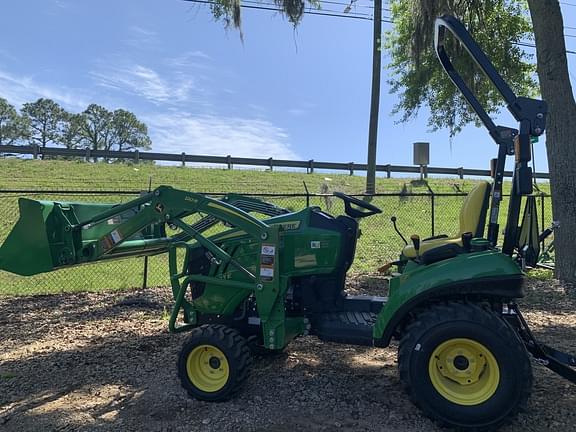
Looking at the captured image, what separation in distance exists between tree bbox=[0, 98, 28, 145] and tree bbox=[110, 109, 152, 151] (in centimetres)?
927

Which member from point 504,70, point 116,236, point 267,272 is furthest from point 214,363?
point 504,70

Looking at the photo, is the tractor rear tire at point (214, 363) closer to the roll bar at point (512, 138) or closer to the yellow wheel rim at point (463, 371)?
the yellow wheel rim at point (463, 371)

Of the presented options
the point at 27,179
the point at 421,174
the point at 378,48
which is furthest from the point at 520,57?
the point at 27,179

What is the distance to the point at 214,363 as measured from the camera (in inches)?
155

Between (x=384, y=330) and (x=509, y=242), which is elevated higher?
(x=509, y=242)

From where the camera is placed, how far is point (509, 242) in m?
3.56

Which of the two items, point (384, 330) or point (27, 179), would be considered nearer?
point (384, 330)

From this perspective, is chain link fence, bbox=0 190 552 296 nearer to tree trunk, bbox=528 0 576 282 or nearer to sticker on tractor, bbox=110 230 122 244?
tree trunk, bbox=528 0 576 282

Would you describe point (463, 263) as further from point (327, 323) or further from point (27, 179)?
point (27, 179)

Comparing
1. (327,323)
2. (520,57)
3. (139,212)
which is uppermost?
(520,57)

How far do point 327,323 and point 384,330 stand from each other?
23.1 inches

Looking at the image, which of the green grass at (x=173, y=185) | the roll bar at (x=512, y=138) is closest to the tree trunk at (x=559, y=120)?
the green grass at (x=173, y=185)

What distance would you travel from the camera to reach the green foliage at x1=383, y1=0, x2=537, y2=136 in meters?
9.91

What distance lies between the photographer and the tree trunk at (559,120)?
7.67 meters
